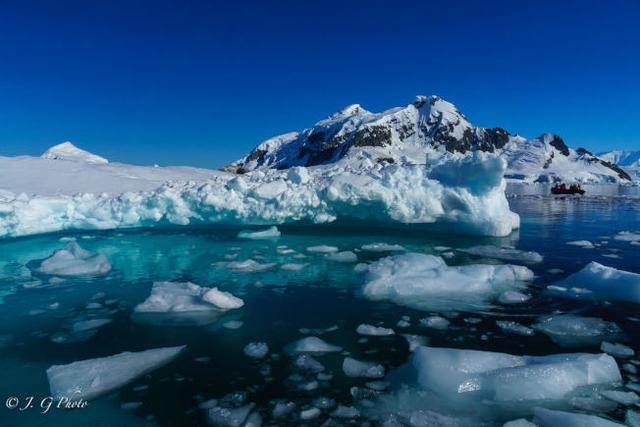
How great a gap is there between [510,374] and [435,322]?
1.78 metres

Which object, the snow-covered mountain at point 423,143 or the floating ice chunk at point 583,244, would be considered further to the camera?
the snow-covered mountain at point 423,143

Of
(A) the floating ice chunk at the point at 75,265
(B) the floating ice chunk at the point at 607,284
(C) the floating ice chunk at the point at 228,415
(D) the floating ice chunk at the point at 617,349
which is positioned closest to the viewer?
(C) the floating ice chunk at the point at 228,415

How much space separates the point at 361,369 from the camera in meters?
4.47

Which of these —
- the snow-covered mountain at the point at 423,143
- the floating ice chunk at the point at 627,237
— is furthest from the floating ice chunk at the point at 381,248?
Answer: the snow-covered mountain at the point at 423,143

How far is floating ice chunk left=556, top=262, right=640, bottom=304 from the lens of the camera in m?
6.52

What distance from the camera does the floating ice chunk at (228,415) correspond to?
11.8 feet

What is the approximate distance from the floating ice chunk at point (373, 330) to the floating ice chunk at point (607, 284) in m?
3.34

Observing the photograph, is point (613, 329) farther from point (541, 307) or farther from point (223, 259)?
point (223, 259)

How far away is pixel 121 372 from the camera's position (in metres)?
4.41

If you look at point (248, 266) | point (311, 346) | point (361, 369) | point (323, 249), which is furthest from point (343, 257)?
point (361, 369)

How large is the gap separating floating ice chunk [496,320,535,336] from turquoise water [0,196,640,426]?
0.39ft

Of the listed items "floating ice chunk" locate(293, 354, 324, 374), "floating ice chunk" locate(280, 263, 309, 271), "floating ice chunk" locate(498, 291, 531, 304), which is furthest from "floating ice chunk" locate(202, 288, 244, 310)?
"floating ice chunk" locate(498, 291, 531, 304)

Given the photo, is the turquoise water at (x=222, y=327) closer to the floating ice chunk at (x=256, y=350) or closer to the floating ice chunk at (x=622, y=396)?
the floating ice chunk at (x=256, y=350)

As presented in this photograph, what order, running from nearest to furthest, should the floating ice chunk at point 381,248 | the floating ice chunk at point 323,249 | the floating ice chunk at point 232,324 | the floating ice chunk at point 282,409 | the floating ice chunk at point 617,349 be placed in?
the floating ice chunk at point 282,409
the floating ice chunk at point 617,349
the floating ice chunk at point 232,324
the floating ice chunk at point 323,249
the floating ice chunk at point 381,248
